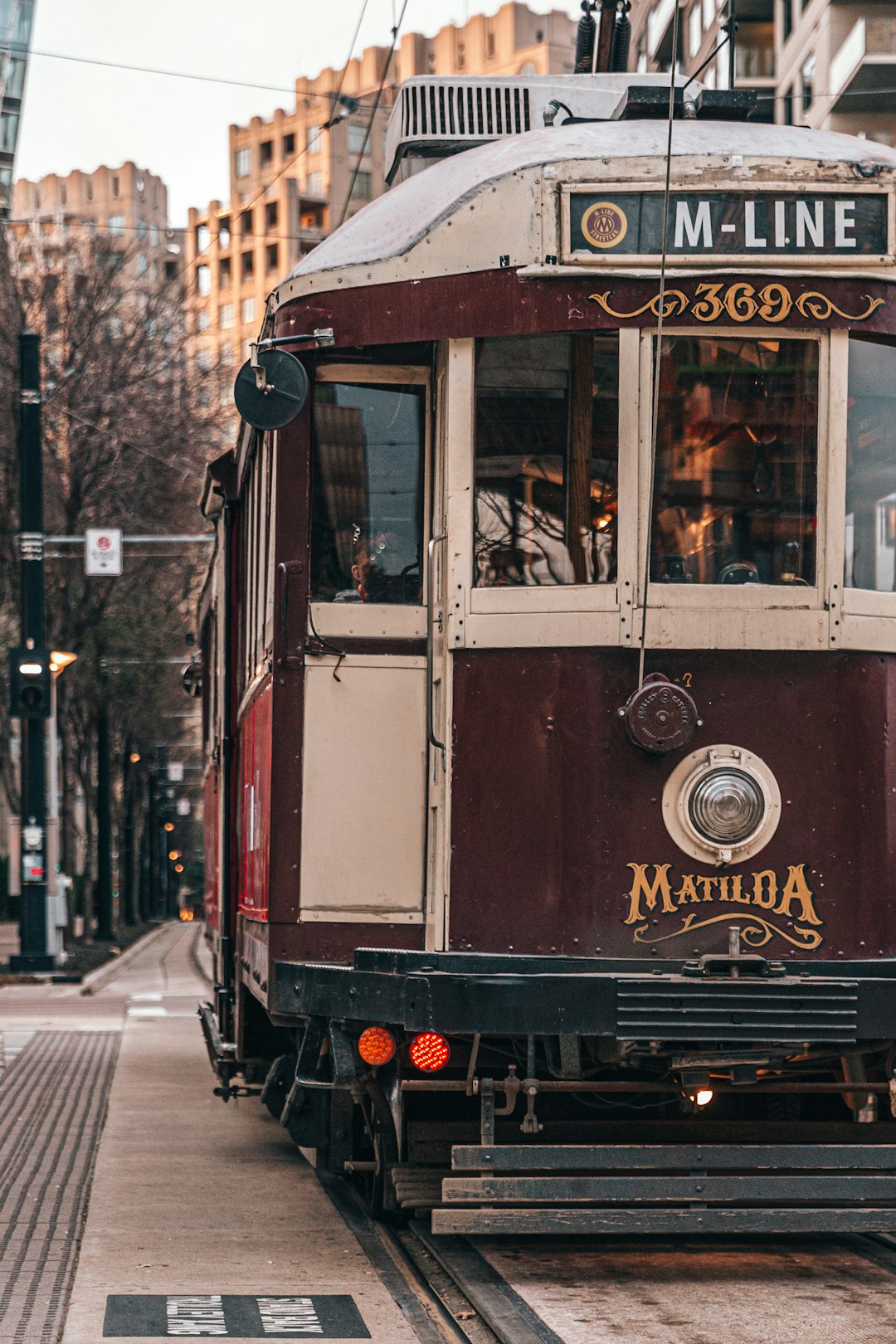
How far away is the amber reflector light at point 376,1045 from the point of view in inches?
263

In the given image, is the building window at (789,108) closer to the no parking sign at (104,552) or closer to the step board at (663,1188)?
the no parking sign at (104,552)

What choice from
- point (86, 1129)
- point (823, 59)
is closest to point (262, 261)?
point (823, 59)

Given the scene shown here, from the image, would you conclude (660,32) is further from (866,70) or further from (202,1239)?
(202,1239)

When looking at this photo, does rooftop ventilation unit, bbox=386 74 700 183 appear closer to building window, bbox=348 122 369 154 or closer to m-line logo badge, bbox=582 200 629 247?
m-line logo badge, bbox=582 200 629 247

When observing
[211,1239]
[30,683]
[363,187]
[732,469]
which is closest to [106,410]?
[30,683]

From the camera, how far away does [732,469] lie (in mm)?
6570

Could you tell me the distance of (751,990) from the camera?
6.16 m

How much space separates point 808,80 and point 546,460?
3572cm

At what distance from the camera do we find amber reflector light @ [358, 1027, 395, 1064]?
6.69m

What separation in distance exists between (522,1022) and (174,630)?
30434 mm

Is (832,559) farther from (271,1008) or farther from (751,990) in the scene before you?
(271,1008)

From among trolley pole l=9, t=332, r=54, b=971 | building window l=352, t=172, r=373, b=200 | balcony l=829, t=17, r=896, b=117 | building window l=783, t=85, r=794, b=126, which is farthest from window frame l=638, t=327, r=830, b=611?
building window l=352, t=172, r=373, b=200

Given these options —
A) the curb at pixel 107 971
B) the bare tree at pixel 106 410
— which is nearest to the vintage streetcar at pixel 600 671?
the curb at pixel 107 971

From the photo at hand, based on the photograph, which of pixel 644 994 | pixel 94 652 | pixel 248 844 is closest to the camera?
pixel 644 994
